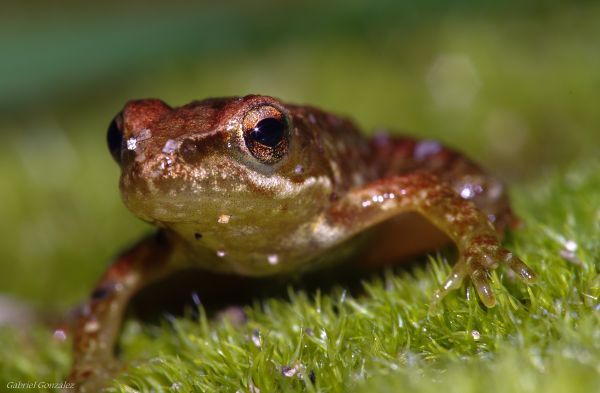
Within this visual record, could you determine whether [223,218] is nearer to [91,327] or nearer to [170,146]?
[170,146]

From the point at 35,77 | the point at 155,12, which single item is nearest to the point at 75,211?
the point at 35,77

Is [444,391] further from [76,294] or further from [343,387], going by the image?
[76,294]

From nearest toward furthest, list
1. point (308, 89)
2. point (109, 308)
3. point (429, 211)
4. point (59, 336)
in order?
point (429, 211) → point (109, 308) → point (59, 336) → point (308, 89)

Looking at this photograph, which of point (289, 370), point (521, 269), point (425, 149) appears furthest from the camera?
point (425, 149)

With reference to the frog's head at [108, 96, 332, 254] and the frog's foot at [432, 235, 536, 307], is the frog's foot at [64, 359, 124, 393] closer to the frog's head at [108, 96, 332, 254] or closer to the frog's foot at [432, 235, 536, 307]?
the frog's head at [108, 96, 332, 254]

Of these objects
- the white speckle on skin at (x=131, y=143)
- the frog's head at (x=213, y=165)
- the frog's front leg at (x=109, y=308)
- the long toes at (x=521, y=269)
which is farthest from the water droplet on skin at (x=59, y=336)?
the long toes at (x=521, y=269)

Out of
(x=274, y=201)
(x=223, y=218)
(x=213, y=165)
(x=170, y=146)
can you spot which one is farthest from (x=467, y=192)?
(x=170, y=146)
